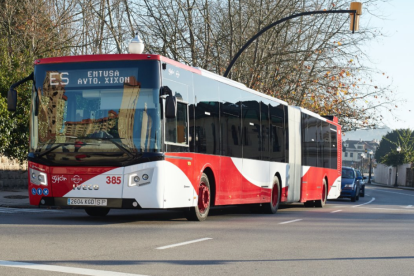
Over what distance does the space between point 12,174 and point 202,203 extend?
44.3 ft

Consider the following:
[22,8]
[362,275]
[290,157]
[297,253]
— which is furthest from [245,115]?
[22,8]

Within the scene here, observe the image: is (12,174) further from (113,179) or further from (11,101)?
(113,179)

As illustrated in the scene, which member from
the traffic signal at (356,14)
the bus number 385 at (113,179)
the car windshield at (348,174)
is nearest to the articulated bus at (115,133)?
the bus number 385 at (113,179)

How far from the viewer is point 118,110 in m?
13.3

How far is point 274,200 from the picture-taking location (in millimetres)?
21047

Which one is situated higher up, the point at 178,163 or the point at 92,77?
the point at 92,77

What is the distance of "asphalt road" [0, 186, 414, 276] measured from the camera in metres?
8.14

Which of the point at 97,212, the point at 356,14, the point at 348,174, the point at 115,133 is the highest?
the point at 356,14

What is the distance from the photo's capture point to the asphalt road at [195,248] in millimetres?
8141

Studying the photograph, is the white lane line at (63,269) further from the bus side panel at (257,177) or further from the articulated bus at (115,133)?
the bus side panel at (257,177)

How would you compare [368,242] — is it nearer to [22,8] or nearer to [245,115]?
[245,115]

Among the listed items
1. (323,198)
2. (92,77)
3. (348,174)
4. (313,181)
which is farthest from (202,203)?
(348,174)

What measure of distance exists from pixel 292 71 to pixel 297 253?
24.1 m

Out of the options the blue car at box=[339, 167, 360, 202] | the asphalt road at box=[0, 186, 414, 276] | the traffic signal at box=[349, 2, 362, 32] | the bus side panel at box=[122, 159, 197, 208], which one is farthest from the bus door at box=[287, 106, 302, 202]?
the blue car at box=[339, 167, 360, 202]
